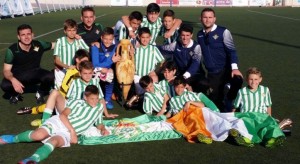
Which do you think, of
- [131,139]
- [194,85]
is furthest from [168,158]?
[194,85]

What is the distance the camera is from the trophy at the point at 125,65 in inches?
300

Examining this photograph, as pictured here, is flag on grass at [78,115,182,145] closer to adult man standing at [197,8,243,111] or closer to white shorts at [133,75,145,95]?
white shorts at [133,75,145,95]

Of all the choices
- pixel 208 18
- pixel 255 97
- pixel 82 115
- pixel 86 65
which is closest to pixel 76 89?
pixel 86 65

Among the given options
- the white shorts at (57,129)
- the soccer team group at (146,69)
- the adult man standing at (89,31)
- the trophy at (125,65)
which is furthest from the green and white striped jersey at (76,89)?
the adult man standing at (89,31)

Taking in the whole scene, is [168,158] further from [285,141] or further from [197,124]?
[285,141]

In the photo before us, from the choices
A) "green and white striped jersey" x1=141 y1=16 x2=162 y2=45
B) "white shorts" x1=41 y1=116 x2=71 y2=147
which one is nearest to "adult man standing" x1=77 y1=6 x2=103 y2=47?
"green and white striped jersey" x1=141 y1=16 x2=162 y2=45

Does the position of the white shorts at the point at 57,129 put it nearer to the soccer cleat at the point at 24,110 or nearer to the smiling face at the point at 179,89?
the soccer cleat at the point at 24,110

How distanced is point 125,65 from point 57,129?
2.40 m

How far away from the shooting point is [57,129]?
5.52m

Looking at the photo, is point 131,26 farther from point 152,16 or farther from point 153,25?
point 153,25

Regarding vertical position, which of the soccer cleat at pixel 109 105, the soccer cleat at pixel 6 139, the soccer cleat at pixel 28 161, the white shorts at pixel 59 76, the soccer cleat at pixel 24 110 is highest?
the white shorts at pixel 59 76

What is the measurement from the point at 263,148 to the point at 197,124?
0.98 meters

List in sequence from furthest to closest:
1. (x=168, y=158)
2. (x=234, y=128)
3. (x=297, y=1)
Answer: (x=297, y=1) → (x=234, y=128) → (x=168, y=158)

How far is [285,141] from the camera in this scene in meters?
5.71
